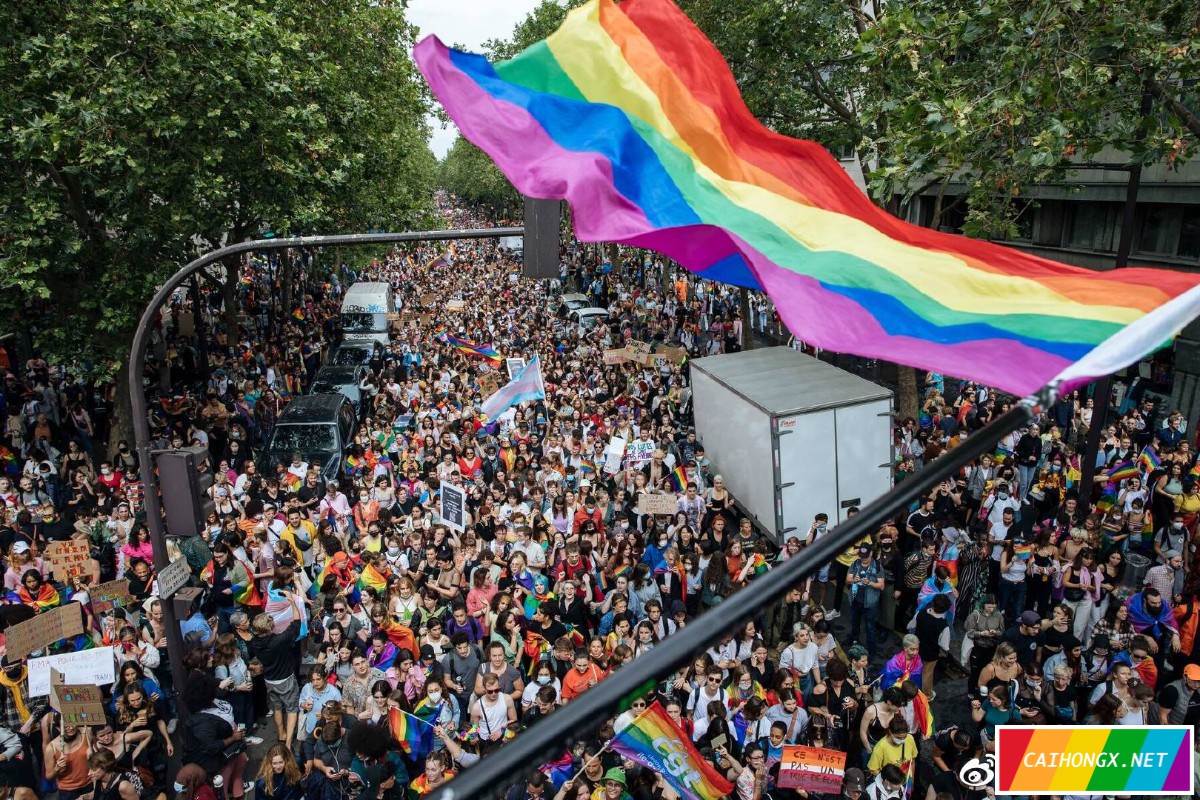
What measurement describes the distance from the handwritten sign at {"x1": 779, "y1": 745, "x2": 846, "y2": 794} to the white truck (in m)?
6.46

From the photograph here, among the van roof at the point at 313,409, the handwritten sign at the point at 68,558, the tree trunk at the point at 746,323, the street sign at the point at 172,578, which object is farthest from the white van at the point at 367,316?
the street sign at the point at 172,578

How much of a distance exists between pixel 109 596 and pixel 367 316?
806 inches

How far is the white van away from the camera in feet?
95.7

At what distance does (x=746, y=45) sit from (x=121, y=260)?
45.4 feet

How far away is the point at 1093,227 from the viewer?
26.2m

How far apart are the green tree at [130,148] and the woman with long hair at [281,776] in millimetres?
9962

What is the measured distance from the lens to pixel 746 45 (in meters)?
19.5

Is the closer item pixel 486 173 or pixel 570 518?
pixel 570 518

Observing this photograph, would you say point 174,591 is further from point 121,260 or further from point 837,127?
point 837,127

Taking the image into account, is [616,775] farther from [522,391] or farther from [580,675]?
[522,391]

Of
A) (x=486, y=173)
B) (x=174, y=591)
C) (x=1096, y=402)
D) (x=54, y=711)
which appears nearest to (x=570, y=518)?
(x=174, y=591)

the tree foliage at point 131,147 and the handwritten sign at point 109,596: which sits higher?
the tree foliage at point 131,147

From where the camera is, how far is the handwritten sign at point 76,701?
7816 millimetres

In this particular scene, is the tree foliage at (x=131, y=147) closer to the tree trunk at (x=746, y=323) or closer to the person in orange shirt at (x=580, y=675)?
the person in orange shirt at (x=580, y=675)
